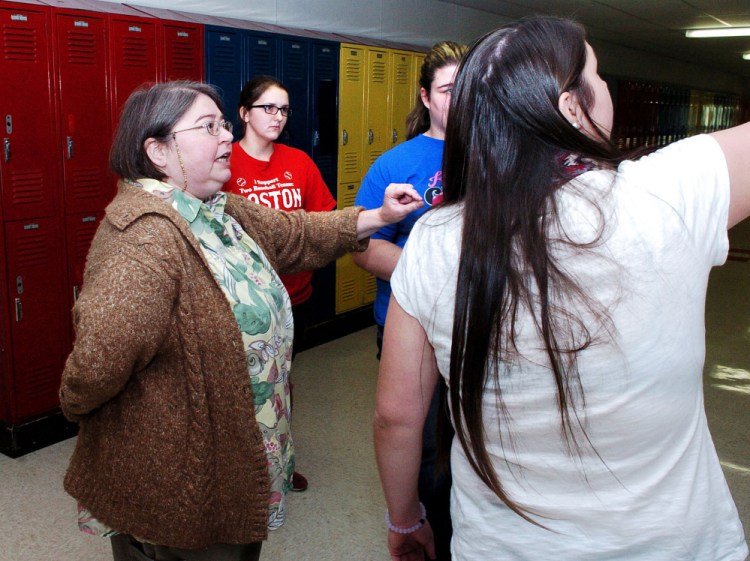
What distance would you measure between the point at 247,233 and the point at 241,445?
501 millimetres

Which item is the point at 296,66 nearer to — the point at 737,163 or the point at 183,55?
the point at 183,55

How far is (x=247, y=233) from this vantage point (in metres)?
1.70

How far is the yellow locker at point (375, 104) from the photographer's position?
5.01 meters

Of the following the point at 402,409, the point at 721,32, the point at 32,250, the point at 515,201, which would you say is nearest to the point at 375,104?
the point at 32,250

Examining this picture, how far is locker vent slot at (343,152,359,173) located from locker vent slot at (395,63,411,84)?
0.72m

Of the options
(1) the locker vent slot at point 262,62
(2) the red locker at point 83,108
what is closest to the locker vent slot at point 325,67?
(1) the locker vent slot at point 262,62

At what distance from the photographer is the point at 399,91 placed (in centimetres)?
529

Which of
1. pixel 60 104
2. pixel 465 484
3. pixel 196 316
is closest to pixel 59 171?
pixel 60 104

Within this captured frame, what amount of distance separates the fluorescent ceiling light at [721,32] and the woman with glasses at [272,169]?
7841 mm

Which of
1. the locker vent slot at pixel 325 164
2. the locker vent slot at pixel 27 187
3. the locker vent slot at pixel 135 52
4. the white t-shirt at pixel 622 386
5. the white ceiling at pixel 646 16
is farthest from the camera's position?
the white ceiling at pixel 646 16

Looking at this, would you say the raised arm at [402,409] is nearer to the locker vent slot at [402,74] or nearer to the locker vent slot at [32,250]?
the locker vent slot at [32,250]

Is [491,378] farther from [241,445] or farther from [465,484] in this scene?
[241,445]

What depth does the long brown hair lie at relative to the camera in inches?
33.6

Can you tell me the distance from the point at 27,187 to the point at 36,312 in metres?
0.55
